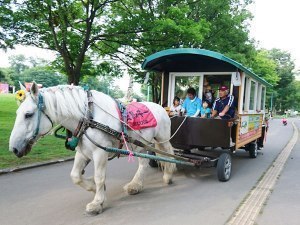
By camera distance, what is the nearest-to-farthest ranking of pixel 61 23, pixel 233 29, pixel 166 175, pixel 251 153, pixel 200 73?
pixel 166 175 < pixel 200 73 < pixel 251 153 < pixel 61 23 < pixel 233 29

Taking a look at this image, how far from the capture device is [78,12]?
13.6 m

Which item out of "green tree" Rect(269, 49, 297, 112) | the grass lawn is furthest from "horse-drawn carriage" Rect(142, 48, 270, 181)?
"green tree" Rect(269, 49, 297, 112)

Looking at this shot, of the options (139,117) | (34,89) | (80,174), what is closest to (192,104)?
(139,117)

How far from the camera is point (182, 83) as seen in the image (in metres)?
8.12

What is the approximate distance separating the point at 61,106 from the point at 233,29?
17.0 meters

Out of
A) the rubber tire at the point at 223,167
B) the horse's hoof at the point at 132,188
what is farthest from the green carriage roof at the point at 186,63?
the horse's hoof at the point at 132,188

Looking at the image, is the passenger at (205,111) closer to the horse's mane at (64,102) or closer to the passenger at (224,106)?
the passenger at (224,106)

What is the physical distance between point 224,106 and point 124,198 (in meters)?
3.04

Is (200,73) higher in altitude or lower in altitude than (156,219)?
higher

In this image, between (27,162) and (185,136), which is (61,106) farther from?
(27,162)

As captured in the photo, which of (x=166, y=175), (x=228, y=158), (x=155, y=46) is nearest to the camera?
(x=166, y=175)

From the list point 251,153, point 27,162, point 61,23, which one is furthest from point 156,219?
point 61,23

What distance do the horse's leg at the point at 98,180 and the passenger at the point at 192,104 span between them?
3198mm

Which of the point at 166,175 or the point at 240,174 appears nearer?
the point at 166,175
